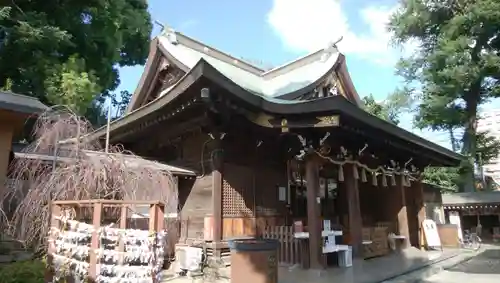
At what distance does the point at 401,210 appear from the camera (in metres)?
11.1

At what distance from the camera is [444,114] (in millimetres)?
20891

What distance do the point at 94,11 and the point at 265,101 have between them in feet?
37.0

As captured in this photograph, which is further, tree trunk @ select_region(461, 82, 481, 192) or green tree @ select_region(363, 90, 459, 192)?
green tree @ select_region(363, 90, 459, 192)

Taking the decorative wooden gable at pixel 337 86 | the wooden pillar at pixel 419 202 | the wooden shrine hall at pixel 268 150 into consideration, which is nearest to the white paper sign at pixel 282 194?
the wooden shrine hall at pixel 268 150

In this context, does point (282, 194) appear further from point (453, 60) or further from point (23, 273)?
point (453, 60)

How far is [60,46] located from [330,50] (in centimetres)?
974

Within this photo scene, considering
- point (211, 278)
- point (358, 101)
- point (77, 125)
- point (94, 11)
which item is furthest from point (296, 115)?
point (94, 11)

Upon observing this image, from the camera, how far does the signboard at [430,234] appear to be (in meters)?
10.7

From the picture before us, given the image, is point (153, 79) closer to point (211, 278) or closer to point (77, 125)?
point (77, 125)

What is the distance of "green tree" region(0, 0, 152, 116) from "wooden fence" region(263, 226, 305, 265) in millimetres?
7630

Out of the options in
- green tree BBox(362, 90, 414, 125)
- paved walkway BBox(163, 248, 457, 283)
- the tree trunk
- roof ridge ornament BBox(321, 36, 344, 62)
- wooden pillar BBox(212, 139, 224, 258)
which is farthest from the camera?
green tree BBox(362, 90, 414, 125)

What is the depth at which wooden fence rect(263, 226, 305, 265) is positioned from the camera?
24.0 feet

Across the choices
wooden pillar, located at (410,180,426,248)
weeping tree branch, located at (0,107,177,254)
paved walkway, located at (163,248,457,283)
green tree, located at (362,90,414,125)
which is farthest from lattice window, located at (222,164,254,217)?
green tree, located at (362,90,414,125)

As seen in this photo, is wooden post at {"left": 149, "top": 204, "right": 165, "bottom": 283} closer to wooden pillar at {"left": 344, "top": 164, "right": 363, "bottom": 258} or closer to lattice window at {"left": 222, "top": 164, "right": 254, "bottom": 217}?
lattice window at {"left": 222, "top": 164, "right": 254, "bottom": 217}
